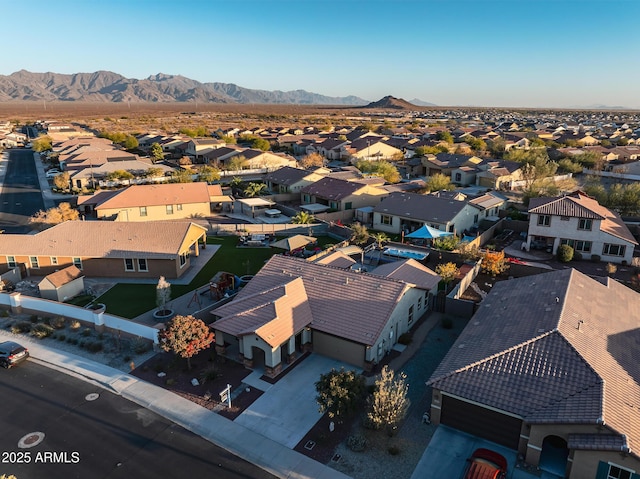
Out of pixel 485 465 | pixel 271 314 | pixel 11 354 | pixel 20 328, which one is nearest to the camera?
pixel 485 465

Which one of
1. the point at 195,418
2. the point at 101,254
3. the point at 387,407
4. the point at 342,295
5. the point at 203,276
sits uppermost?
the point at 342,295

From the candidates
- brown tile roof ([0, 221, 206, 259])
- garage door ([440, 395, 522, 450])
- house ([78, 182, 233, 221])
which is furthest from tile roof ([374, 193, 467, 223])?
garage door ([440, 395, 522, 450])

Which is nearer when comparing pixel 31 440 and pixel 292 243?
pixel 31 440

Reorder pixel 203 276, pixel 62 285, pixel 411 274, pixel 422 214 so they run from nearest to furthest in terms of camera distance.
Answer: pixel 411 274, pixel 62 285, pixel 203 276, pixel 422 214

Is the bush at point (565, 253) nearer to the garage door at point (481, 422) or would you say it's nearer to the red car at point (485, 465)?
the garage door at point (481, 422)

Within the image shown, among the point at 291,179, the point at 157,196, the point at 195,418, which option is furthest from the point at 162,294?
the point at 291,179

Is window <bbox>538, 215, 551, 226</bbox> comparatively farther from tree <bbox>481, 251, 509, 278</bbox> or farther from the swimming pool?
the swimming pool

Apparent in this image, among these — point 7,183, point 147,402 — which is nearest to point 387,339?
point 147,402

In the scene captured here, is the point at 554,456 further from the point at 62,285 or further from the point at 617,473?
the point at 62,285
